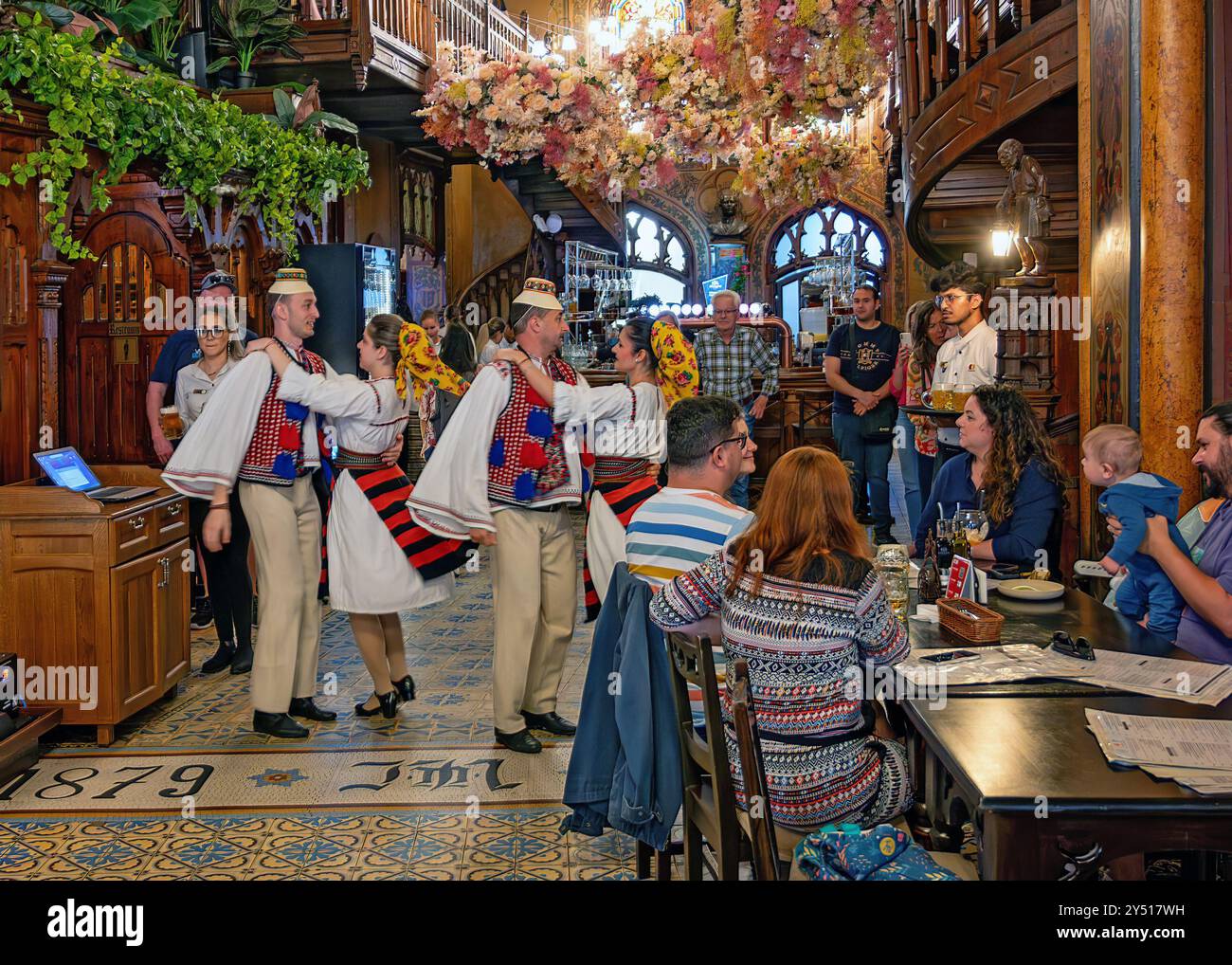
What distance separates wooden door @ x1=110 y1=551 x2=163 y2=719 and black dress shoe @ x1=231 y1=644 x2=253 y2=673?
710mm

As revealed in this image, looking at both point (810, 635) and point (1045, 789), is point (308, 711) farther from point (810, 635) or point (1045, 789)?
point (1045, 789)

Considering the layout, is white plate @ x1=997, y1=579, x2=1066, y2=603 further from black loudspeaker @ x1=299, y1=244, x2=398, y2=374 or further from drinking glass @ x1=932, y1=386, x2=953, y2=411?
black loudspeaker @ x1=299, y1=244, x2=398, y2=374

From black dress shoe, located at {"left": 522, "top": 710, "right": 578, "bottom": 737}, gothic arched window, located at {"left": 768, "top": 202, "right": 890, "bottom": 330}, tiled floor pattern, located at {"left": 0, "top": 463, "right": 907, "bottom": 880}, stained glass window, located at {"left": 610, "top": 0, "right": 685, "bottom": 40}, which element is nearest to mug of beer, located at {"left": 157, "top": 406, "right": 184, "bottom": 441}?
tiled floor pattern, located at {"left": 0, "top": 463, "right": 907, "bottom": 880}

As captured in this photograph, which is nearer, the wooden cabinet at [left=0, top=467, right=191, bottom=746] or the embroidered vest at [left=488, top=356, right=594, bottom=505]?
the embroidered vest at [left=488, top=356, right=594, bottom=505]

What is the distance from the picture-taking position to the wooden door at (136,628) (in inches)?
194

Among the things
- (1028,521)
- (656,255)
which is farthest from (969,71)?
(656,255)

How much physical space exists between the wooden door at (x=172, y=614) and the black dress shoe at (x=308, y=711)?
57 cm

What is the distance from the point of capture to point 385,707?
5.21m

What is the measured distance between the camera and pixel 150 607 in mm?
5230

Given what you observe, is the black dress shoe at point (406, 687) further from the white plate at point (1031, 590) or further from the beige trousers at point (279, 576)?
the white plate at point (1031, 590)

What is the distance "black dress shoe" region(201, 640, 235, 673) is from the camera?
6.03 meters

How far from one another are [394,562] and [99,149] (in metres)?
3.01
